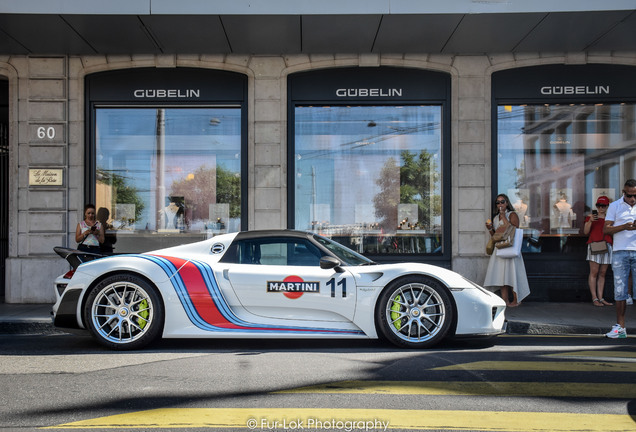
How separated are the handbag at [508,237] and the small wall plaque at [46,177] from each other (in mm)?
7357

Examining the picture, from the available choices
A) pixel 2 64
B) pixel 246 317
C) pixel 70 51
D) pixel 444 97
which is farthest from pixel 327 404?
pixel 2 64

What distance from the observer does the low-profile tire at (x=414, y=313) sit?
19.2ft

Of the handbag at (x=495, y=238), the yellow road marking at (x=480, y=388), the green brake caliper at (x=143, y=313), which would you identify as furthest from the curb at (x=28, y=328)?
the handbag at (x=495, y=238)

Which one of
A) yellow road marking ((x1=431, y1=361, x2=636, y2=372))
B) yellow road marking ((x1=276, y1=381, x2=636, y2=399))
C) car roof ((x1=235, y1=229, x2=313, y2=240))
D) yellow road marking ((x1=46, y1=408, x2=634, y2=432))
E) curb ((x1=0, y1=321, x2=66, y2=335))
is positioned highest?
car roof ((x1=235, y1=229, x2=313, y2=240))

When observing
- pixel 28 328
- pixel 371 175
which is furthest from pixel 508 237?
pixel 28 328

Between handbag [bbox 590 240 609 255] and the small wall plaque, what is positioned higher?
the small wall plaque

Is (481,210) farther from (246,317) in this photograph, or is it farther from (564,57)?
(246,317)

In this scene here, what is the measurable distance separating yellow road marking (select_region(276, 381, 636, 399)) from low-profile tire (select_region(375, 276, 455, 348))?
1367 millimetres

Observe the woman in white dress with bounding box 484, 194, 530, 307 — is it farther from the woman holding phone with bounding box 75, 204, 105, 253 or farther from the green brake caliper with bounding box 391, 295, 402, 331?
the woman holding phone with bounding box 75, 204, 105, 253

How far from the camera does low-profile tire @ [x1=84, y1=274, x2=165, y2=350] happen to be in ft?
19.3

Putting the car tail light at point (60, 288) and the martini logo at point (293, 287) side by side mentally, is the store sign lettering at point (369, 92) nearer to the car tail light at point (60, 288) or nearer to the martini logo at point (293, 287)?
the martini logo at point (293, 287)

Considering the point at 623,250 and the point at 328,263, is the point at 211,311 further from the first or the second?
the point at 623,250

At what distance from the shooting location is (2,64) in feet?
33.3

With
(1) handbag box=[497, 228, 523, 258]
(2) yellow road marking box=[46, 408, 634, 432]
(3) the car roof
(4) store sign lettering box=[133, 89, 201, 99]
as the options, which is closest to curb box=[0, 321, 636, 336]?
(1) handbag box=[497, 228, 523, 258]
